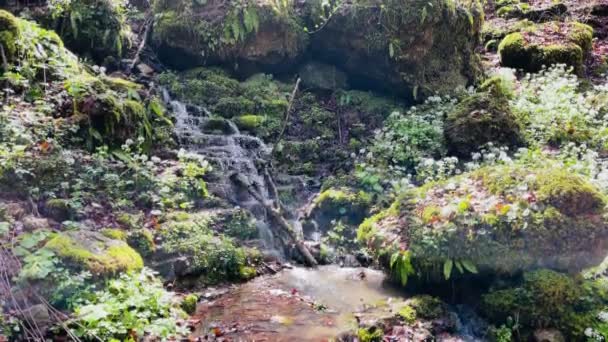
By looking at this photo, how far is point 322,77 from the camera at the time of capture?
1360cm

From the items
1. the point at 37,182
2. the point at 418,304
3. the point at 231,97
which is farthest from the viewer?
the point at 231,97

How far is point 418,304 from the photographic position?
5.82 m

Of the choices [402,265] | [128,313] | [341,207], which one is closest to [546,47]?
[341,207]

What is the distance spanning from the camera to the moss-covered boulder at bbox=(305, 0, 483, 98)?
12.7 metres

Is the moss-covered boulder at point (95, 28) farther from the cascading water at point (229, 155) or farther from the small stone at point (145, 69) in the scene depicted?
the cascading water at point (229, 155)

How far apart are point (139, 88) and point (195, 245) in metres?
4.97

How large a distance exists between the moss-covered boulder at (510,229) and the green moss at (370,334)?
1.28m

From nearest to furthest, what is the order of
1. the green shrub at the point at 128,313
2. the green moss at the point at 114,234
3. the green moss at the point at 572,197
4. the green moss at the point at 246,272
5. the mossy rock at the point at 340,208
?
the green shrub at the point at 128,313, the green moss at the point at 572,197, the green moss at the point at 114,234, the green moss at the point at 246,272, the mossy rock at the point at 340,208

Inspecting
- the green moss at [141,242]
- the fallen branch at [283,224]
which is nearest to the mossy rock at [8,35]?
the green moss at [141,242]

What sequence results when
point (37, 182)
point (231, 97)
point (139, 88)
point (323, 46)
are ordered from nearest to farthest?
1. point (37, 182)
2. point (139, 88)
3. point (231, 97)
4. point (323, 46)

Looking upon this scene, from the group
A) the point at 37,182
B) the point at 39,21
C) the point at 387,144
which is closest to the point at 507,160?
the point at 387,144

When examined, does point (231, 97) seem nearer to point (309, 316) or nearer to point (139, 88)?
point (139, 88)

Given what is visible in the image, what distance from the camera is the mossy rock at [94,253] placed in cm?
513

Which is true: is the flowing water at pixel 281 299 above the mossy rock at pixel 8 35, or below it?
below
